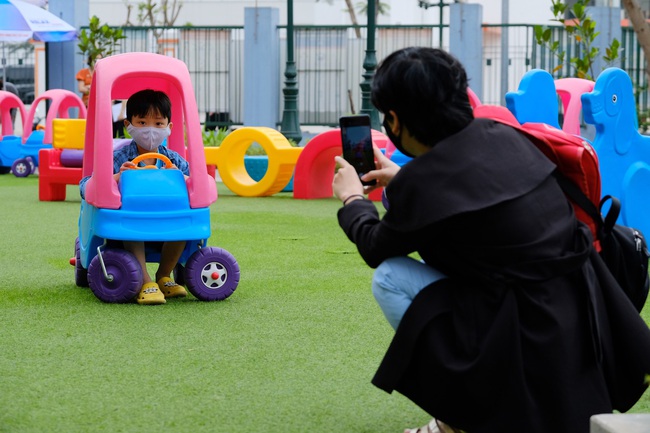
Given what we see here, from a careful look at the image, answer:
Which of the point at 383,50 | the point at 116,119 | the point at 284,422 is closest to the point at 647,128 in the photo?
the point at 383,50

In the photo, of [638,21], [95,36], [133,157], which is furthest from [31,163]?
[133,157]

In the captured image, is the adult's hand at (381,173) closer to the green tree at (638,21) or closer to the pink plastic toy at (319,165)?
the pink plastic toy at (319,165)

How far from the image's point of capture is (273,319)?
14.4 feet

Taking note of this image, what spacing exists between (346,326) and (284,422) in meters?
1.30

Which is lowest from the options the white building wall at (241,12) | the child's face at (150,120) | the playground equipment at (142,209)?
the playground equipment at (142,209)

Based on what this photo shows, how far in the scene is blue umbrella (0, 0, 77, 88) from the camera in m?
15.3

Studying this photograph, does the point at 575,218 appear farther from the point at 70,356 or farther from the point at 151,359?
the point at 70,356

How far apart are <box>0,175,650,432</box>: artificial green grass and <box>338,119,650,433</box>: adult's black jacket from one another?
0.55m

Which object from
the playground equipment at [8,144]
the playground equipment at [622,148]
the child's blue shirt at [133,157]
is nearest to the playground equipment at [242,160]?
the playground equipment at [8,144]

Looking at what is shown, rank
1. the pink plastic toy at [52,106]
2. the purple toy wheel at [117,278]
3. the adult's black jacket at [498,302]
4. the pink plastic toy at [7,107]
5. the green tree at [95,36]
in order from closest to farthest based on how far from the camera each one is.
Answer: the adult's black jacket at [498,302], the purple toy wheel at [117,278], the pink plastic toy at [52,106], the pink plastic toy at [7,107], the green tree at [95,36]

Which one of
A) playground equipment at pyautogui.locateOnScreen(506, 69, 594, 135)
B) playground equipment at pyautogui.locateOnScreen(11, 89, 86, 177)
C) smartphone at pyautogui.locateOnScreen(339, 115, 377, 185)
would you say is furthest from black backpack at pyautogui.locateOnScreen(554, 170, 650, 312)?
playground equipment at pyautogui.locateOnScreen(11, 89, 86, 177)

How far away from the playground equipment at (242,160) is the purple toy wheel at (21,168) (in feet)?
11.1

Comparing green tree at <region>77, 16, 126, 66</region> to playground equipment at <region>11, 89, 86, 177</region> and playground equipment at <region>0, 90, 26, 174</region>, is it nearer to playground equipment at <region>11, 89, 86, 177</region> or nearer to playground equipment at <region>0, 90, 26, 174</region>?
playground equipment at <region>0, 90, 26, 174</region>

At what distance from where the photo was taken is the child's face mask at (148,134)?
16.0 ft
